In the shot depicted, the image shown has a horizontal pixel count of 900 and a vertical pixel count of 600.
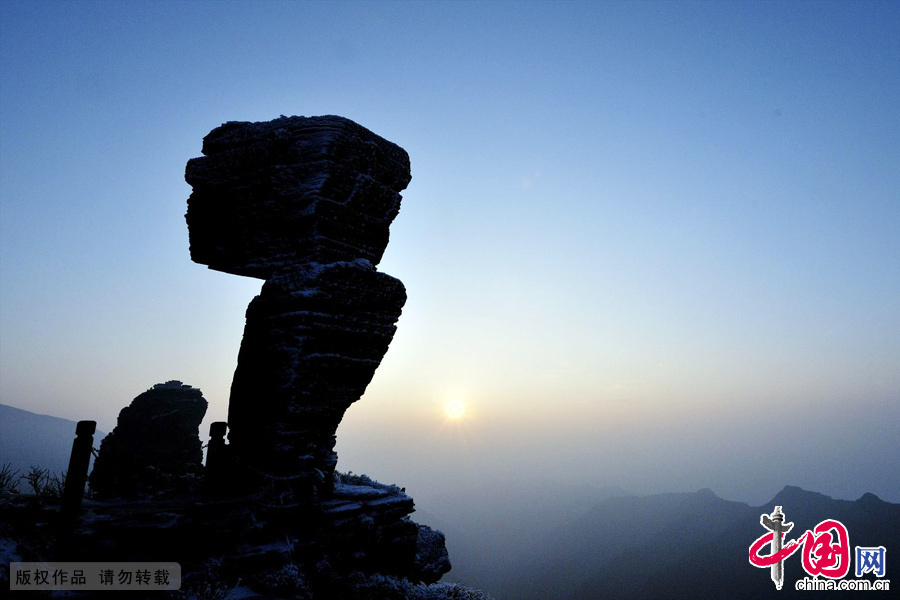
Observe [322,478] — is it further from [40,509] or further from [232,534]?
[40,509]

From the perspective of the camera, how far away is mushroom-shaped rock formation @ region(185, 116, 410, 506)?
11875 millimetres

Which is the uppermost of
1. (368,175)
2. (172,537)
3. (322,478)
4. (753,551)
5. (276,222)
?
(368,175)

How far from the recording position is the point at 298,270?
12305 millimetres

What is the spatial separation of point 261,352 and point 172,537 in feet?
14.5

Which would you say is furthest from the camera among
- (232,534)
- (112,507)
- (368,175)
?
(368,175)

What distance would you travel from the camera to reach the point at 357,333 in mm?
12781

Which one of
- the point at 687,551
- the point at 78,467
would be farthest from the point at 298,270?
the point at 687,551

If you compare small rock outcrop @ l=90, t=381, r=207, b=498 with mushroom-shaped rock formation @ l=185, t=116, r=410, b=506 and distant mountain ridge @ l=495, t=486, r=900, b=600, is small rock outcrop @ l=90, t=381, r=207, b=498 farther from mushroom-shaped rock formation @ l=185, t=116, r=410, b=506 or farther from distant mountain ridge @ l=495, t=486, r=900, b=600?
distant mountain ridge @ l=495, t=486, r=900, b=600

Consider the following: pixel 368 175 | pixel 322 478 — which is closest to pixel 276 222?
pixel 368 175

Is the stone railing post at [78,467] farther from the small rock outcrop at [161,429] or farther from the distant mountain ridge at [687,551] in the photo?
the distant mountain ridge at [687,551]

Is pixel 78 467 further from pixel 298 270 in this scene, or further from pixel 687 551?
pixel 687 551

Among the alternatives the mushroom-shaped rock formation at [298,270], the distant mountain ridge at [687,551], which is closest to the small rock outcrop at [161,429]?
the mushroom-shaped rock formation at [298,270]

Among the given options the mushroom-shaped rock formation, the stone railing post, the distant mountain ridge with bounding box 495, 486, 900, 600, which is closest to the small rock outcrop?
the mushroom-shaped rock formation

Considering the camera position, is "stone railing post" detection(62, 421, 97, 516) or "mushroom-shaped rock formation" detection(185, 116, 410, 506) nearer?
"stone railing post" detection(62, 421, 97, 516)
